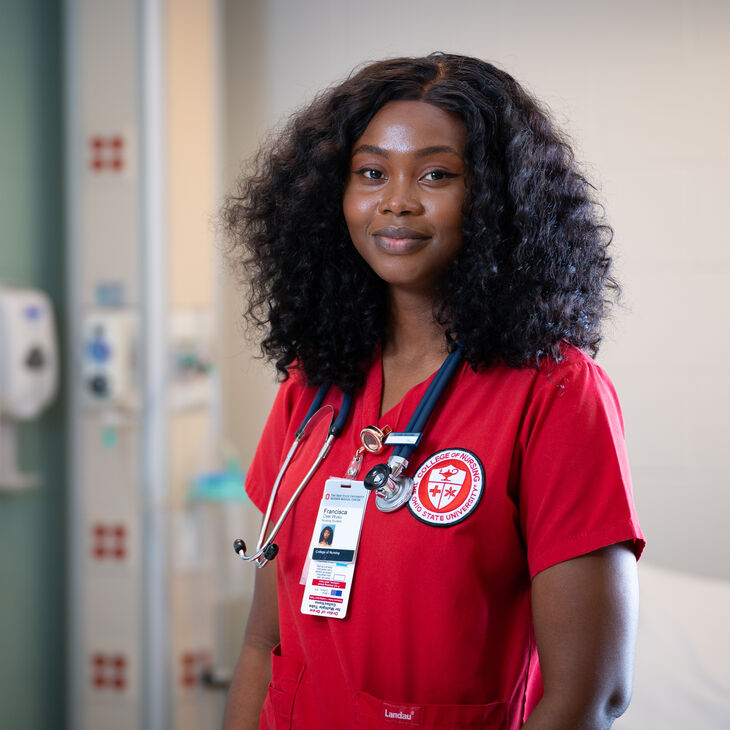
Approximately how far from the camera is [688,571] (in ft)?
7.49

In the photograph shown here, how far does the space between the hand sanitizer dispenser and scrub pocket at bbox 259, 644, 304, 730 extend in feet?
4.88

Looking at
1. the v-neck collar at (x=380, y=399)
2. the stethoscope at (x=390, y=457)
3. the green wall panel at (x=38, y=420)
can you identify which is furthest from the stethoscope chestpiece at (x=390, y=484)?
the green wall panel at (x=38, y=420)

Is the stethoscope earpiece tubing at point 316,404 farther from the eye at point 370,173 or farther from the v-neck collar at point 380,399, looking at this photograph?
the eye at point 370,173

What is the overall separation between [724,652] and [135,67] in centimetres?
204

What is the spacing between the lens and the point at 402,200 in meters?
1.04

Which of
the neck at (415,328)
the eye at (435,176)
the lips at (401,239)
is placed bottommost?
the neck at (415,328)

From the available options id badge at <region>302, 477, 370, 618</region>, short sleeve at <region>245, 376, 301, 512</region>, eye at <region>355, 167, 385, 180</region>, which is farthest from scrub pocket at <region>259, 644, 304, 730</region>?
eye at <region>355, 167, 385, 180</region>

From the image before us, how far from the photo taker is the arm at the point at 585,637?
91 centimetres

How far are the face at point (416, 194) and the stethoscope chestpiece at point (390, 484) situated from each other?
9.3 inches

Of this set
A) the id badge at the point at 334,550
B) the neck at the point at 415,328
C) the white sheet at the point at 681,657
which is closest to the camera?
the id badge at the point at 334,550

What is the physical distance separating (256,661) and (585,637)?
0.53m

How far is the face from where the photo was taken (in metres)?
1.05

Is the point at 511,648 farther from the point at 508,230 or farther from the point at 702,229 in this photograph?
the point at 702,229

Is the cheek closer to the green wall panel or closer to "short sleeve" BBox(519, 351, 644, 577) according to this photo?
"short sleeve" BBox(519, 351, 644, 577)
